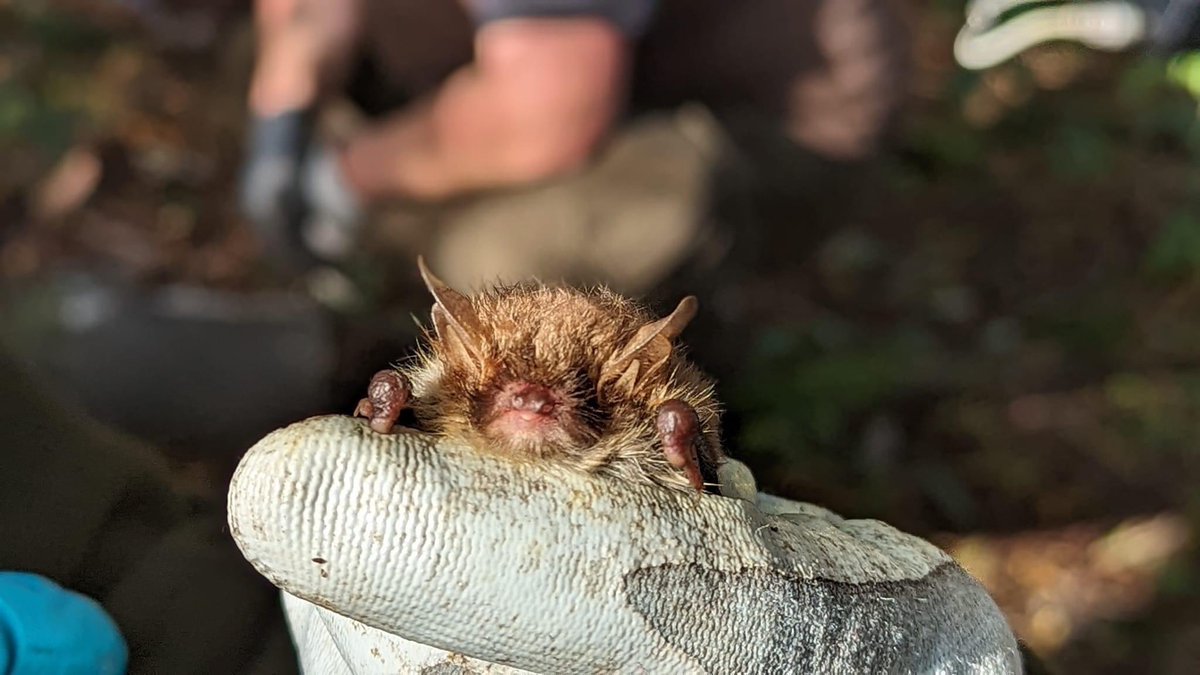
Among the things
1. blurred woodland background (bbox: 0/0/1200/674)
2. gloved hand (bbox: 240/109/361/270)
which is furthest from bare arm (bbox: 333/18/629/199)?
blurred woodland background (bbox: 0/0/1200/674)

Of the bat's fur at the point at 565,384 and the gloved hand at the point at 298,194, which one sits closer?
the bat's fur at the point at 565,384

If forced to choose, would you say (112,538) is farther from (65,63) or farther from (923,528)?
(65,63)

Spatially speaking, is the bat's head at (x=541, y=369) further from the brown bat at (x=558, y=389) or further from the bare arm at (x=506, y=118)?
the bare arm at (x=506, y=118)

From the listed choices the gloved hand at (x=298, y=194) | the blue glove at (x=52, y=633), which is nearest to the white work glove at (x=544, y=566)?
the blue glove at (x=52, y=633)

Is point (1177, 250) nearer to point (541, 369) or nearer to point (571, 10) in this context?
point (571, 10)

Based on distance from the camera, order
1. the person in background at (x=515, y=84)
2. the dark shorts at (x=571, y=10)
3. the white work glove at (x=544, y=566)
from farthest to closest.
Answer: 1. the person in background at (x=515, y=84)
2. the dark shorts at (x=571, y=10)
3. the white work glove at (x=544, y=566)

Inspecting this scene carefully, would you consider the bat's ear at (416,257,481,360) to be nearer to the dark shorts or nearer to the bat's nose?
the bat's nose

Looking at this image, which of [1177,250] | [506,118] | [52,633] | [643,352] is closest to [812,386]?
[506,118]
